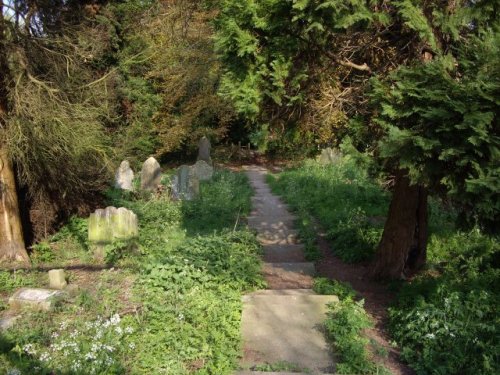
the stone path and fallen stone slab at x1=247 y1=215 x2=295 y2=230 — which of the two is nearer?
the stone path

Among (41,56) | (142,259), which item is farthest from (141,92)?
(142,259)

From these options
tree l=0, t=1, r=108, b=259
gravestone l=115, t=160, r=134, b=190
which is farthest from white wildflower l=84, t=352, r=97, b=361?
gravestone l=115, t=160, r=134, b=190

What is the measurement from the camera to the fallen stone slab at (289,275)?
666cm

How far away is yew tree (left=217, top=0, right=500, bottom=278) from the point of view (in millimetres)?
4004

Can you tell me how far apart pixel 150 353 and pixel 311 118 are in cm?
346

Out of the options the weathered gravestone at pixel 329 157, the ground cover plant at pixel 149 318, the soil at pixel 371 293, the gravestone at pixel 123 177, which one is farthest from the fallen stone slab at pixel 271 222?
the weathered gravestone at pixel 329 157

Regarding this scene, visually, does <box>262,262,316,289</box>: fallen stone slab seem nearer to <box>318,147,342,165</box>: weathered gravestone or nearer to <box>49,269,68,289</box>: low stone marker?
<box>49,269,68,289</box>: low stone marker

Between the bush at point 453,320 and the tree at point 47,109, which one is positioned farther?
the tree at point 47,109

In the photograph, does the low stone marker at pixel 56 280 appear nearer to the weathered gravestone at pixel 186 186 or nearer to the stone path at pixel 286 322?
the stone path at pixel 286 322

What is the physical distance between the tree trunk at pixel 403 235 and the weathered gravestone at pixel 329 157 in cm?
1071

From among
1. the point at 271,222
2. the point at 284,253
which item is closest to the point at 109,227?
the point at 284,253

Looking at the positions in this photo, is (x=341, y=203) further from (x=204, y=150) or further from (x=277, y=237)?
(x=204, y=150)

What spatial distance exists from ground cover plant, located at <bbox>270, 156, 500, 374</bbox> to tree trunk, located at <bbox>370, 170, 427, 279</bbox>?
0.85 feet

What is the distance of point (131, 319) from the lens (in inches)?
192
